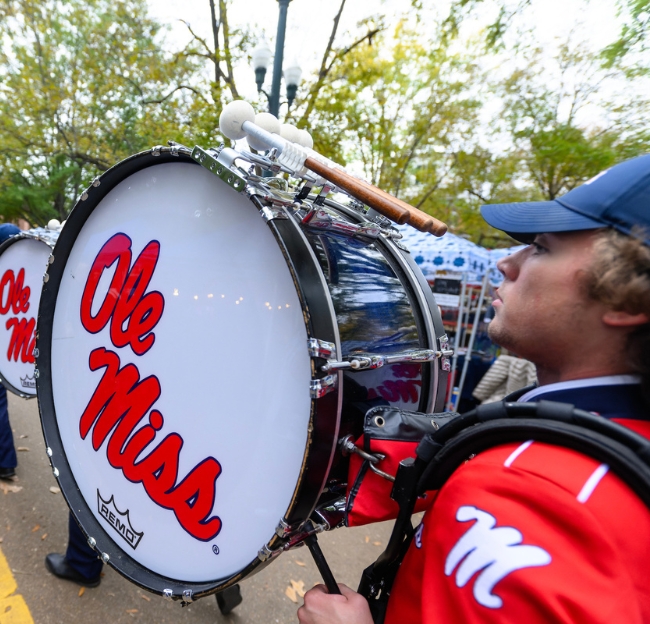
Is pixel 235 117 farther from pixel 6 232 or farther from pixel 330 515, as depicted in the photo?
pixel 6 232

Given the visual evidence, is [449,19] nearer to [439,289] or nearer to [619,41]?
[619,41]

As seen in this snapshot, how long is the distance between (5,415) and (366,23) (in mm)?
8303

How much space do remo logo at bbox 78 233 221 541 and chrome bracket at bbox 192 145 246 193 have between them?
353mm

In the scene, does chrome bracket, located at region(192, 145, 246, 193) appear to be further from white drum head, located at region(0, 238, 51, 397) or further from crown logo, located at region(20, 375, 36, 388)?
crown logo, located at region(20, 375, 36, 388)

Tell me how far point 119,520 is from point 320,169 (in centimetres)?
131

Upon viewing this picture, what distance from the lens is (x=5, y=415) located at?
122 inches

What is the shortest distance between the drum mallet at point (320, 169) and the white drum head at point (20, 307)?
1970mm

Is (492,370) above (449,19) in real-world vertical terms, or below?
below

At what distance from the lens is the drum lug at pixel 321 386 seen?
96 centimetres

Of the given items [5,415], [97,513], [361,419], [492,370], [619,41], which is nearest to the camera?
[361,419]

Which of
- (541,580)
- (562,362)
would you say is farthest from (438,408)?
(541,580)

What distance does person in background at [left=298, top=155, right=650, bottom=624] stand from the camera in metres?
0.58

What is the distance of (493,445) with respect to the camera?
0.76 meters

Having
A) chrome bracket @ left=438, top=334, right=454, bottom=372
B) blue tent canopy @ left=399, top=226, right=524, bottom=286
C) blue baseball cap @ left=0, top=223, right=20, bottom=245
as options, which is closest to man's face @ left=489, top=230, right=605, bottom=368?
chrome bracket @ left=438, top=334, right=454, bottom=372
